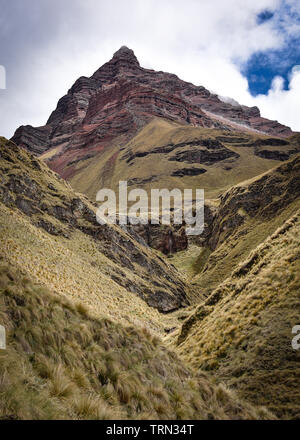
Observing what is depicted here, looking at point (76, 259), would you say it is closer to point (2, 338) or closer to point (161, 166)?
point (2, 338)

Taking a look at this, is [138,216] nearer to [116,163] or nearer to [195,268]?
[195,268]

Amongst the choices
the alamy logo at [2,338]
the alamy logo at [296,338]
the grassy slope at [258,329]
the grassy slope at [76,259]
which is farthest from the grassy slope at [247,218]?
the alamy logo at [2,338]

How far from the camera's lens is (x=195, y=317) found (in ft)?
60.9

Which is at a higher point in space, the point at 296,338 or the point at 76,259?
the point at 76,259

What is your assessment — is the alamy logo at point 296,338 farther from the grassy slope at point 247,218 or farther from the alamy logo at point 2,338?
the grassy slope at point 247,218

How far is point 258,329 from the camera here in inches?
476

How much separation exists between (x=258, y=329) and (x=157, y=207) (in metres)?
89.2

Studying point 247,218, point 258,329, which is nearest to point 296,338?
point 258,329

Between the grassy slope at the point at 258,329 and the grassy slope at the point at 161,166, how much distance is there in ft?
310

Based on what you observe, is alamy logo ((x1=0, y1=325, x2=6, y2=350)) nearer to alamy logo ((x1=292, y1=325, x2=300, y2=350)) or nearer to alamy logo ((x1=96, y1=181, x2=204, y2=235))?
alamy logo ((x1=292, y1=325, x2=300, y2=350))

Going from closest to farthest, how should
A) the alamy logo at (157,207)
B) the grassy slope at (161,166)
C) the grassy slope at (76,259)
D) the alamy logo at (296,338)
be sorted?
the alamy logo at (296,338)
the grassy slope at (76,259)
the alamy logo at (157,207)
the grassy slope at (161,166)

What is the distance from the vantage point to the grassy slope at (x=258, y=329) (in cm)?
966

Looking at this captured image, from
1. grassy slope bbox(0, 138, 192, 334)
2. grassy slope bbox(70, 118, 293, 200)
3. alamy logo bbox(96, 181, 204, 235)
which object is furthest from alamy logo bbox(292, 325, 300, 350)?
grassy slope bbox(70, 118, 293, 200)

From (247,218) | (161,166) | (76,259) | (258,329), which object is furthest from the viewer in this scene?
(161,166)
